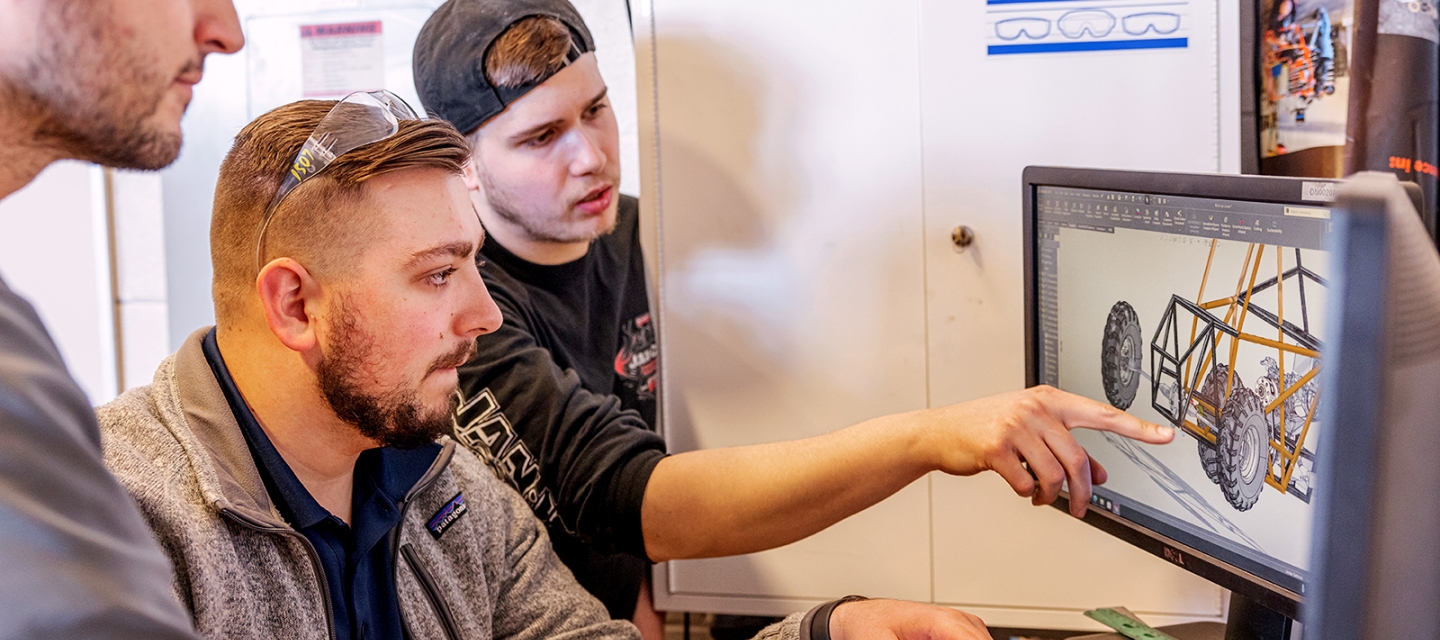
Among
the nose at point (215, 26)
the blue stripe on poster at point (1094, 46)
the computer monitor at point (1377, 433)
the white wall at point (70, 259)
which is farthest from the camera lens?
the white wall at point (70, 259)

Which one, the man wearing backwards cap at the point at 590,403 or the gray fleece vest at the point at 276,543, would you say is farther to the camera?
the man wearing backwards cap at the point at 590,403

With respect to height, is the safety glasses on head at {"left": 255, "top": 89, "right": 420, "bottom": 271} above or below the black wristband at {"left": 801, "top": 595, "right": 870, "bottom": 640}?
above

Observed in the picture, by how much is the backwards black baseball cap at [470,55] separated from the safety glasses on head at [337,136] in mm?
303

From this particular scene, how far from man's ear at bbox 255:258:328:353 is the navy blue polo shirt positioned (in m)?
0.07

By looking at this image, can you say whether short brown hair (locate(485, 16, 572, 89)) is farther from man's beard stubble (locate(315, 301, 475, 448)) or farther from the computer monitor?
the computer monitor

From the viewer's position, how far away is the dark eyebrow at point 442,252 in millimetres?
977

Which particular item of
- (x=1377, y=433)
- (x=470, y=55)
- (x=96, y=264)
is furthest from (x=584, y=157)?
(x=96, y=264)

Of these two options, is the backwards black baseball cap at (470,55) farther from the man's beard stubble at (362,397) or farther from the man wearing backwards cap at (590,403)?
the man's beard stubble at (362,397)

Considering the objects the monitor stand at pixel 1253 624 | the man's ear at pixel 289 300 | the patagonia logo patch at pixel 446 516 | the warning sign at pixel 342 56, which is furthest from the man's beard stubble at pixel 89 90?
the warning sign at pixel 342 56

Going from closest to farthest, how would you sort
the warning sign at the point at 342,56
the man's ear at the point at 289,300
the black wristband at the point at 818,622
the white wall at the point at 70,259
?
1. the man's ear at the point at 289,300
2. the black wristband at the point at 818,622
3. the warning sign at the point at 342,56
4. the white wall at the point at 70,259

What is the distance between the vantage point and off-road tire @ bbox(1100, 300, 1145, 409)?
3.33 feet

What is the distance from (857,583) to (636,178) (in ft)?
2.53

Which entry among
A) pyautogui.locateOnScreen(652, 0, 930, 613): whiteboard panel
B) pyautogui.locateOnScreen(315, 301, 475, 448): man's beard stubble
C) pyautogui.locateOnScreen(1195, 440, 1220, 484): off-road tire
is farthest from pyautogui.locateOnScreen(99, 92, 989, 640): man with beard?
pyautogui.locateOnScreen(652, 0, 930, 613): whiteboard panel

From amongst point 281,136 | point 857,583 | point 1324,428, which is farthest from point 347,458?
point 1324,428
